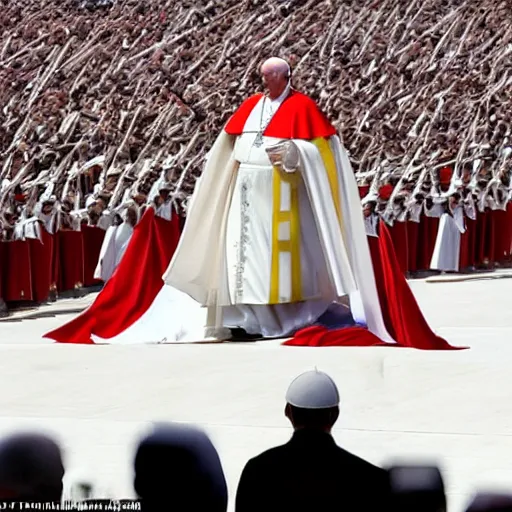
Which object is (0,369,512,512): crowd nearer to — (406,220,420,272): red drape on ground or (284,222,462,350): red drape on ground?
(284,222,462,350): red drape on ground

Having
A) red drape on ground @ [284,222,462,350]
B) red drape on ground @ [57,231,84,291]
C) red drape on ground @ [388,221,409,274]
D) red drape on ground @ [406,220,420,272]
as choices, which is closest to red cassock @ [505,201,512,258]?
red drape on ground @ [406,220,420,272]

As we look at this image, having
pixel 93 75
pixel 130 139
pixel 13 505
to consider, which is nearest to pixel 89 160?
pixel 130 139

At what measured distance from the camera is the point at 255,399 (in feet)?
27.2

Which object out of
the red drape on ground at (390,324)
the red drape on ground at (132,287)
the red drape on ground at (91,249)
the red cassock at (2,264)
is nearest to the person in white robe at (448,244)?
the red drape on ground at (91,249)

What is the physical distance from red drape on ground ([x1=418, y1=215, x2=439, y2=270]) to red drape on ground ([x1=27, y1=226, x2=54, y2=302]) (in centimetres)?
710

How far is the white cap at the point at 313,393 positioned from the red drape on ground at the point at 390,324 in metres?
6.37

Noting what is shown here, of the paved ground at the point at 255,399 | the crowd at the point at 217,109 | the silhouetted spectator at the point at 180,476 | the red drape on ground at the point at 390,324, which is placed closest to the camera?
the silhouetted spectator at the point at 180,476

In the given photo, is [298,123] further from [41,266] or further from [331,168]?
[41,266]

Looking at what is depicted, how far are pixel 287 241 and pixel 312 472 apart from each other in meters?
7.34

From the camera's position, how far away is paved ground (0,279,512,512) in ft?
21.9

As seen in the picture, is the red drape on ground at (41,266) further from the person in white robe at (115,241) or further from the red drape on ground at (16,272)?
the person in white robe at (115,241)

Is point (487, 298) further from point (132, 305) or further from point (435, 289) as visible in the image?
point (132, 305)

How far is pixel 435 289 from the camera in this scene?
61.1 feet

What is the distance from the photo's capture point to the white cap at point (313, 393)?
3.86 metres
